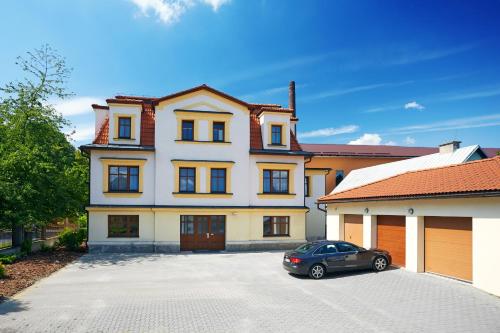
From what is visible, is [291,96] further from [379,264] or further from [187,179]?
[379,264]

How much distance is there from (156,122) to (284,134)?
336 inches

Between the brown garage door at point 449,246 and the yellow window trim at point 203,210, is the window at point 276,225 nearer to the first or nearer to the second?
the yellow window trim at point 203,210

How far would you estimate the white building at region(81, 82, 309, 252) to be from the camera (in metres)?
21.5

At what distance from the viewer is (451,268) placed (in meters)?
13.2

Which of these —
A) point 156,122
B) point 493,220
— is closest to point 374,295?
point 493,220

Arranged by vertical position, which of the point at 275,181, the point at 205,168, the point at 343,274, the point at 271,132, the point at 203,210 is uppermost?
the point at 271,132

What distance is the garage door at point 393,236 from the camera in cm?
1570

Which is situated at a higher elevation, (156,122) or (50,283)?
(156,122)

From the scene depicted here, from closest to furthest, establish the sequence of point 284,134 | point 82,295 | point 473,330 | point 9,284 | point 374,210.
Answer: point 473,330
point 82,295
point 9,284
point 374,210
point 284,134

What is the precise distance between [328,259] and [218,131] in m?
12.0

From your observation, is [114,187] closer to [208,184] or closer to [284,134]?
[208,184]

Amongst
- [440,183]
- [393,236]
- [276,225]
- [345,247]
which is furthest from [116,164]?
[440,183]

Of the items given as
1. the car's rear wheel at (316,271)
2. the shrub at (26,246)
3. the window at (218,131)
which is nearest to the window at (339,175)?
the window at (218,131)

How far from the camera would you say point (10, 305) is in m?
10.5
